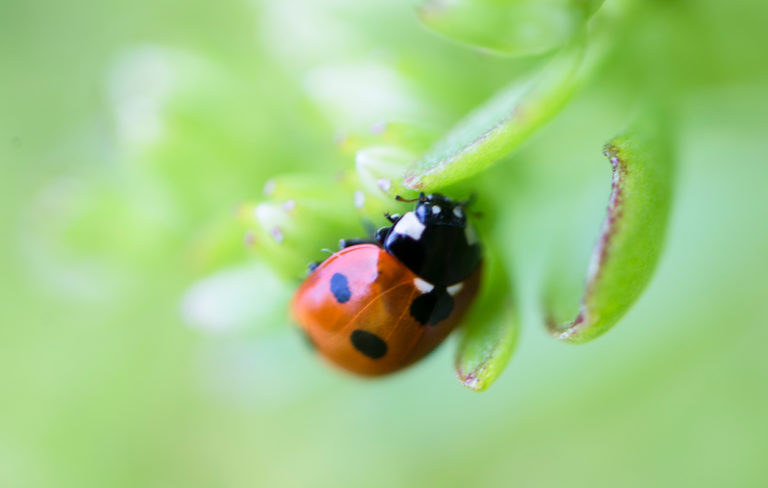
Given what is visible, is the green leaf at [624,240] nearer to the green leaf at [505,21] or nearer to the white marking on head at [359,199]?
the green leaf at [505,21]

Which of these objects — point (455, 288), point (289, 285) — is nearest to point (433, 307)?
point (455, 288)

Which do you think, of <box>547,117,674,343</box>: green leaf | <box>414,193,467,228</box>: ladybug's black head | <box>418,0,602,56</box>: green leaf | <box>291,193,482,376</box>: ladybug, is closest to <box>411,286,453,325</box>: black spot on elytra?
<box>291,193,482,376</box>: ladybug

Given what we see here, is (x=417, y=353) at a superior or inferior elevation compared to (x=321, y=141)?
inferior

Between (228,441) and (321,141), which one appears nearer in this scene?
(321,141)

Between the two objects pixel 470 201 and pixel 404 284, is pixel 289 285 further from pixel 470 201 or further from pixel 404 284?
pixel 470 201

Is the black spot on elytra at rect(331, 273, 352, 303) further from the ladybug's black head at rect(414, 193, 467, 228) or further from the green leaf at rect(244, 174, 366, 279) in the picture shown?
the ladybug's black head at rect(414, 193, 467, 228)

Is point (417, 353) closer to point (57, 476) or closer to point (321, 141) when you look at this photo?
point (321, 141)

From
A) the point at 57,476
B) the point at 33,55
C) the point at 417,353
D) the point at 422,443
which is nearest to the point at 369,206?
the point at 417,353
